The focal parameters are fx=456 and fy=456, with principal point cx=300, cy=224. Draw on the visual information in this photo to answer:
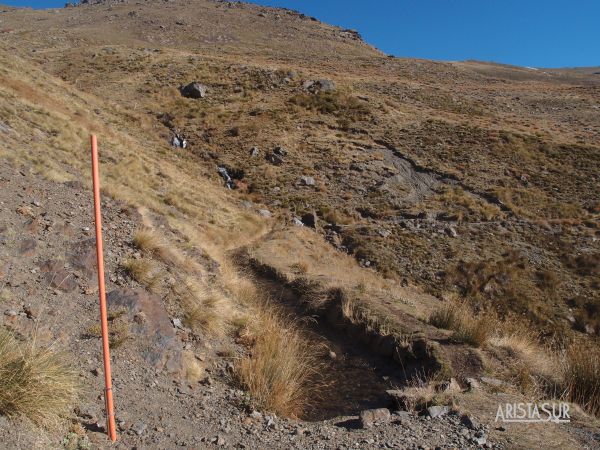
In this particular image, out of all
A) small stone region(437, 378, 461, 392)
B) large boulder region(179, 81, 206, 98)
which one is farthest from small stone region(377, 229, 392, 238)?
large boulder region(179, 81, 206, 98)

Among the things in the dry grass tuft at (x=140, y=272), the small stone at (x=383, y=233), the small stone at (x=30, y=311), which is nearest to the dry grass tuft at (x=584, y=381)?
the dry grass tuft at (x=140, y=272)

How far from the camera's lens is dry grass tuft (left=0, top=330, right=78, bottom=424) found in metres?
3.61

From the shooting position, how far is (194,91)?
106 ft

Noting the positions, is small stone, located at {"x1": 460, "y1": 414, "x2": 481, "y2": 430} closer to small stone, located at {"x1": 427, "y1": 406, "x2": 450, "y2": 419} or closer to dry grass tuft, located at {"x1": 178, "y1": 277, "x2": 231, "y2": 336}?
small stone, located at {"x1": 427, "y1": 406, "x2": 450, "y2": 419}

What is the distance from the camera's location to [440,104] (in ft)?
117

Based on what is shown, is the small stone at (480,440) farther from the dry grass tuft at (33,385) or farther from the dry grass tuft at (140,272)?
the dry grass tuft at (140,272)

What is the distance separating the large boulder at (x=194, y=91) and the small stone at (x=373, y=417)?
1200 inches

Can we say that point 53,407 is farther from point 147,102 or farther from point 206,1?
point 206,1

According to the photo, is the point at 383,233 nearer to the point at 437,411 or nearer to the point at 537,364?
the point at 537,364

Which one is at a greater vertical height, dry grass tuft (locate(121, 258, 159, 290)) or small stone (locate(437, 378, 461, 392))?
dry grass tuft (locate(121, 258, 159, 290))

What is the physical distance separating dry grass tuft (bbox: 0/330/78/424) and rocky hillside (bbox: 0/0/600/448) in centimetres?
3

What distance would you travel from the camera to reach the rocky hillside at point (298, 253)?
497cm

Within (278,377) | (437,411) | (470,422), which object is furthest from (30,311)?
(470,422)

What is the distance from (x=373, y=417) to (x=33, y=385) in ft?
10.8
